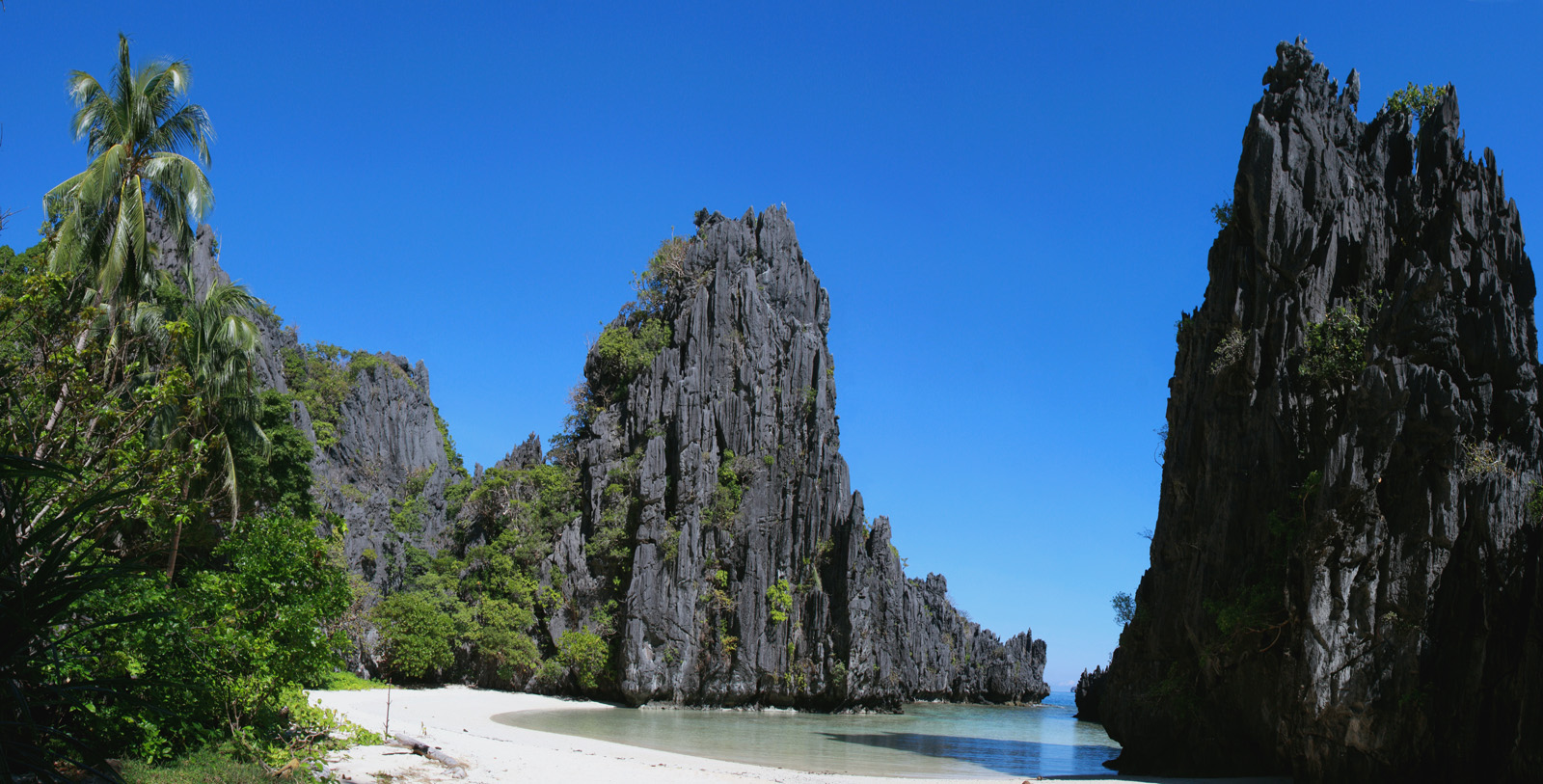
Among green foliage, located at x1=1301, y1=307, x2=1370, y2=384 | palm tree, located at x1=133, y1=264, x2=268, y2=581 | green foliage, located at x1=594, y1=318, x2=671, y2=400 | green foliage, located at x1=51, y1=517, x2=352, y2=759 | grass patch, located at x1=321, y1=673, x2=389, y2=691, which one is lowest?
grass patch, located at x1=321, y1=673, x2=389, y2=691

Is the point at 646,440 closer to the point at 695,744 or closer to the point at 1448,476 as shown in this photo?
the point at 695,744

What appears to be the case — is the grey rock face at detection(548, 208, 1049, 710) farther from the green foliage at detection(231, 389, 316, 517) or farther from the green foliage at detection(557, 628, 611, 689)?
the green foliage at detection(231, 389, 316, 517)

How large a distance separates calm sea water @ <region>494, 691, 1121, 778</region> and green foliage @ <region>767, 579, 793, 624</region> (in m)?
4.95

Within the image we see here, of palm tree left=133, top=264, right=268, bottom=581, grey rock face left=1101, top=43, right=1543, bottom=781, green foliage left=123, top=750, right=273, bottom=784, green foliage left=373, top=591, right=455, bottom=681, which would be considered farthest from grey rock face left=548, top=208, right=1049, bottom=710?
green foliage left=123, top=750, right=273, bottom=784

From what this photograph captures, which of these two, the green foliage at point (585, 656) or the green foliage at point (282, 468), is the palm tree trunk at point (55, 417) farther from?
the green foliage at point (585, 656)

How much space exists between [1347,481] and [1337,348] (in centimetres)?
431

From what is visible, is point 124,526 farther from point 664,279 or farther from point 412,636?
point 664,279

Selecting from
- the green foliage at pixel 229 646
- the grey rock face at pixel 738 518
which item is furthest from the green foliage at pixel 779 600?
the green foliage at pixel 229 646

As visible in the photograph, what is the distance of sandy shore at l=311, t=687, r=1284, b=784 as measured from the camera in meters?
14.0

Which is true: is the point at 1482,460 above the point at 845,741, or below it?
above

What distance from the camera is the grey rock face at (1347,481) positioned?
15.6 m

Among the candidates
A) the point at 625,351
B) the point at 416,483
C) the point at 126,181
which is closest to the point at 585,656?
the point at 625,351

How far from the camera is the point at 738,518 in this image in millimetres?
48469

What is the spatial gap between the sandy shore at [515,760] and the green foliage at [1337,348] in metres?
9.38
